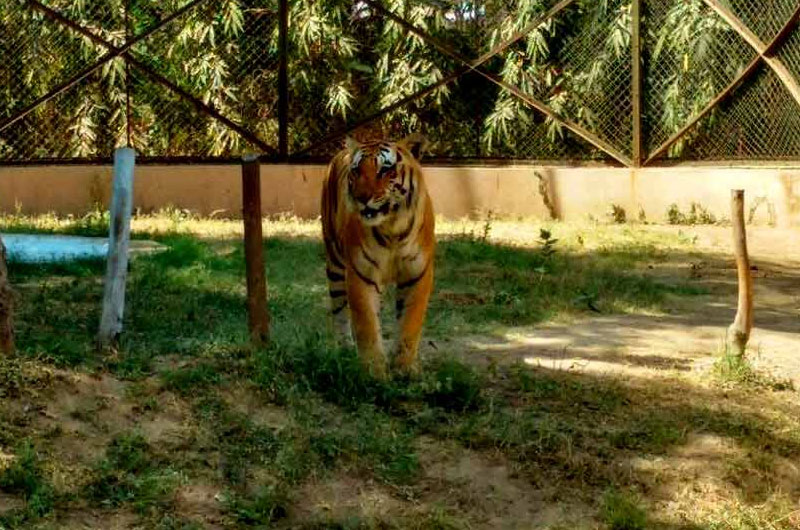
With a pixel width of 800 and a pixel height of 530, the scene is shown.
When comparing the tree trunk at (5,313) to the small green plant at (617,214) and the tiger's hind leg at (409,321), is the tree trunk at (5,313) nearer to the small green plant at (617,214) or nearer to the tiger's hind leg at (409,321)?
the tiger's hind leg at (409,321)

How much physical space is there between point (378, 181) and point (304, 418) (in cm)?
117

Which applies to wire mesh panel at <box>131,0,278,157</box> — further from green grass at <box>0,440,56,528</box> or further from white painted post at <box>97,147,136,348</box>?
green grass at <box>0,440,56,528</box>

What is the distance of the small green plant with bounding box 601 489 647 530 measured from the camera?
5.25 meters

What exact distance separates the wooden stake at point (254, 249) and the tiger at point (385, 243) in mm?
422

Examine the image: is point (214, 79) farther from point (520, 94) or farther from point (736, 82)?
point (736, 82)

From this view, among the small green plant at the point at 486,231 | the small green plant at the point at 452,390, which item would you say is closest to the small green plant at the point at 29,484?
the small green plant at the point at 452,390

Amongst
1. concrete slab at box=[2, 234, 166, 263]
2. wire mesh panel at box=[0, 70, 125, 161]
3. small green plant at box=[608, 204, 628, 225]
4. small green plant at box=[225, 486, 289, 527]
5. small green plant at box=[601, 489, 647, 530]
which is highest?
wire mesh panel at box=[0, 70, 125, 161]

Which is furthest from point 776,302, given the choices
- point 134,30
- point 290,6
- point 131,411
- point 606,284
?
point 134,30

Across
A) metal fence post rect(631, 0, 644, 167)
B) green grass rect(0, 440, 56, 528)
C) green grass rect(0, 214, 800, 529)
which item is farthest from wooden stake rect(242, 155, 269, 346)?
metal fence post rect(631, 0, 644, 167)

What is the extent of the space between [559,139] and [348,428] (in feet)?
25.3

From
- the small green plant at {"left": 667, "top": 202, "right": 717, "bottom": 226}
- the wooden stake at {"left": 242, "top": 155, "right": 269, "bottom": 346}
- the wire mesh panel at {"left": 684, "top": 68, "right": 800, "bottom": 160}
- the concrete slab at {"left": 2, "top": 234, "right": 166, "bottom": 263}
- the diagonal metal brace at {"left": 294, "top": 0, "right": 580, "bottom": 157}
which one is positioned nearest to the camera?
the wooden stake at {"left": 242, "top": 155, "right": 269, "bottom": 346}

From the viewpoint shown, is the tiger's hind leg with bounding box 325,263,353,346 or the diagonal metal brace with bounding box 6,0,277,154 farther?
the diagonal metal brace with bounding box 6,0,277,154

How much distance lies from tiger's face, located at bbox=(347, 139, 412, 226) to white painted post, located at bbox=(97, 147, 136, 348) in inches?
41.2

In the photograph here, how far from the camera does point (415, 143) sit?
670 cm
